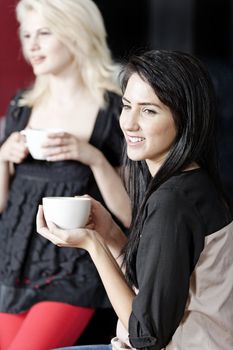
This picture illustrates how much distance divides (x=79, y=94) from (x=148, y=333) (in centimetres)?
100

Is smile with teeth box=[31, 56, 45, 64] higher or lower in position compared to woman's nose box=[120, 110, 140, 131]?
lower

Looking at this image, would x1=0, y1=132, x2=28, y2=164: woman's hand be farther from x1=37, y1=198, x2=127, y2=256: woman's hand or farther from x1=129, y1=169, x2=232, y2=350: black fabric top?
x1=129, y1=169, x2=232, y2=350: black fabric top

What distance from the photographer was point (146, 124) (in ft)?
5.39

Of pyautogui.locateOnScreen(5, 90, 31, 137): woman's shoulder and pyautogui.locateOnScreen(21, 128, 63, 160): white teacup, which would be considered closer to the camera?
pyautogui.locateOnScreen(21, 128, 63, 160): white teacup

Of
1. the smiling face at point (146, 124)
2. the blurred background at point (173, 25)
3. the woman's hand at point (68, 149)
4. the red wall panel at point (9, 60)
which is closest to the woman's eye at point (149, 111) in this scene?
the smiling face at point (146, 124)

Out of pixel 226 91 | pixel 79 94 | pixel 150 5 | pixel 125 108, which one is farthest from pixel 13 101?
pixel 150 5

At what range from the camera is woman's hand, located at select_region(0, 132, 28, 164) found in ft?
7.11

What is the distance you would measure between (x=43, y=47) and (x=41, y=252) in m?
0.57

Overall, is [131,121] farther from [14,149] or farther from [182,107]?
[14,149]

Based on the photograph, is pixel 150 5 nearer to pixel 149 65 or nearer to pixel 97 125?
pixel 97 125

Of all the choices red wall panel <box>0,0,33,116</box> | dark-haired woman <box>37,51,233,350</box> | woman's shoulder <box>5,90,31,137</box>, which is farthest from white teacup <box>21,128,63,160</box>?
red wall panel <box>0,0,33,116</box>

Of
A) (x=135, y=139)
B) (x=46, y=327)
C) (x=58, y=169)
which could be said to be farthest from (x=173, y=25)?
(x=135, y=139)

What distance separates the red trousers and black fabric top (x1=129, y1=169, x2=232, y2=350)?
572 millimetres

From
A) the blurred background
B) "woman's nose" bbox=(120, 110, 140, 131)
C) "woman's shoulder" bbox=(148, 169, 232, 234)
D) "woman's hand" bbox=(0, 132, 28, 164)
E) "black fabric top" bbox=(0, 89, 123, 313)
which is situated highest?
"woman's nose" bbox=(120, 110, 140, 131)
